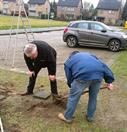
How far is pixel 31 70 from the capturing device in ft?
22.6

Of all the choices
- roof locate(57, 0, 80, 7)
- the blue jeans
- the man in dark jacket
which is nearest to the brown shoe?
the blue jeans

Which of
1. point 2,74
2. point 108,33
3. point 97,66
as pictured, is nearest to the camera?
point 97,66

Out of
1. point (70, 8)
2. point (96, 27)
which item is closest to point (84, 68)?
point (96, 27)

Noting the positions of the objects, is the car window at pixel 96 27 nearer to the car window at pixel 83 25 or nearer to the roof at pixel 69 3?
the car window at pixel 83 25

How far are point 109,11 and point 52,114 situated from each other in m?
91.3

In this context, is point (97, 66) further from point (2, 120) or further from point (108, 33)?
point (108, 33)

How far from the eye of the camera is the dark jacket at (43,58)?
20.9 feet

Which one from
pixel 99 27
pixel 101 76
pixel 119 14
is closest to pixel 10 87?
pixel 101 76

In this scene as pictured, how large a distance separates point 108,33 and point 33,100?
11.3 metres

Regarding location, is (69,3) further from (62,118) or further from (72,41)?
(62,118)

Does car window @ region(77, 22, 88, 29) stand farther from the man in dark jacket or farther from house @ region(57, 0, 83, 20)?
house @ region(57, 0, 83, 20)

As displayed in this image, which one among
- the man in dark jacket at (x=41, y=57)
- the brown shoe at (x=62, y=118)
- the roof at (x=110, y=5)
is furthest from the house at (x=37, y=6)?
the brown shoe at (x=62, y=118)

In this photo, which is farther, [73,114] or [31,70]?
[31,70]

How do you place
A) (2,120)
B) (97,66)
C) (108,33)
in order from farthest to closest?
(108,33) → (2,120) → (97,66)
